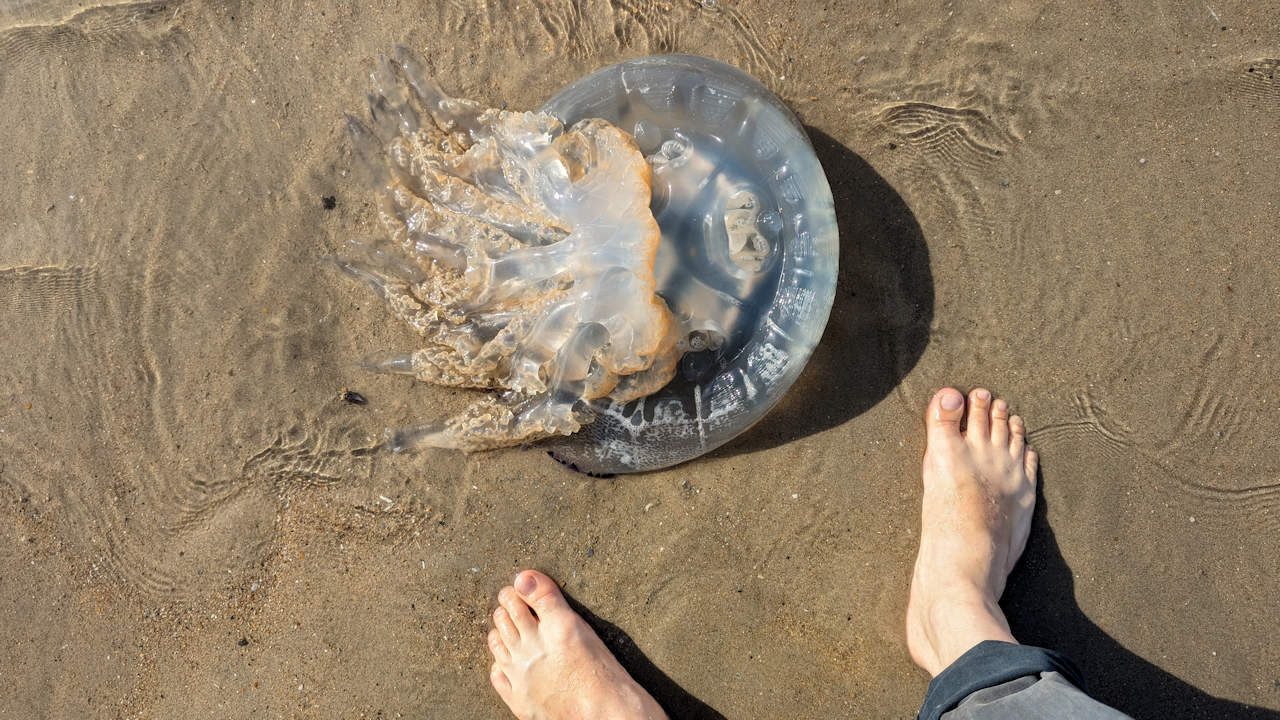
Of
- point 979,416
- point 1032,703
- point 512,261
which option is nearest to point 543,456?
point 512,261

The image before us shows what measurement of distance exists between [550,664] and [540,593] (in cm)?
25

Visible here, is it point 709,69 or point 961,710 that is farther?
point 709,69

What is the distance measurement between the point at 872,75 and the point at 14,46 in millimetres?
3178

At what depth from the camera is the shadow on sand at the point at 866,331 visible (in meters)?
2.63

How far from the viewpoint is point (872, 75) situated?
8.79 feet

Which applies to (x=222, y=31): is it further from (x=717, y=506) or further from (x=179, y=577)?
(x=717, y=506)

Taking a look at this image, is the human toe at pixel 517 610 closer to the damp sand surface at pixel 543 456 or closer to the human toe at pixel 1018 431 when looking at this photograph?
the damp sand surface at pixel 543 456

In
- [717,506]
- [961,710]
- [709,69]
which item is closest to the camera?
[961,710]

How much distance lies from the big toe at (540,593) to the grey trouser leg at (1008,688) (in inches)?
49.5

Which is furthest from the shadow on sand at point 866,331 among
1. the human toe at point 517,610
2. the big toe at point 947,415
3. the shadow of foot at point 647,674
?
the human toe at point 517,610

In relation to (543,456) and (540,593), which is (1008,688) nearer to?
(540,593)

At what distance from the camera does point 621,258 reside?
76.9 inches

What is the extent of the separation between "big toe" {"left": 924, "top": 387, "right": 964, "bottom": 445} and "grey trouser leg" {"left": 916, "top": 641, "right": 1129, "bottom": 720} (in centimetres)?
69

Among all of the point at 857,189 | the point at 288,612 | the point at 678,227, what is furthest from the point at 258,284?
the point at 857,189
